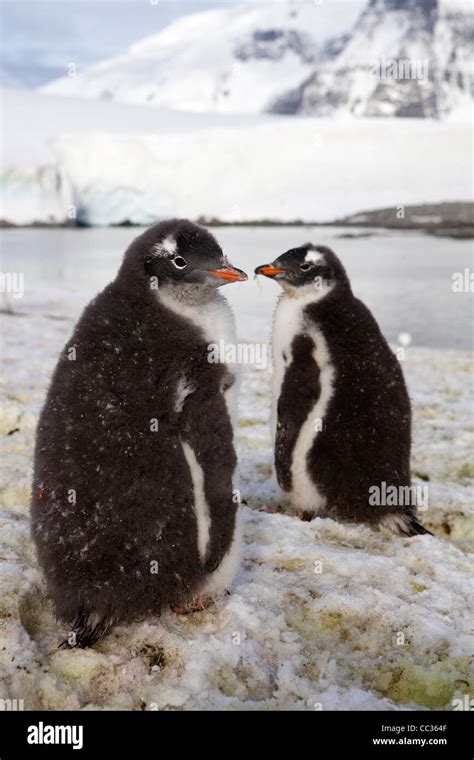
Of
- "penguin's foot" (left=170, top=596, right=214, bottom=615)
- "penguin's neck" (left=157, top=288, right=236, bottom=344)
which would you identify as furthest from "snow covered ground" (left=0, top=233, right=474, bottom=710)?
"penguin's neck" (left=157, top=288, right=236, bottom=344)

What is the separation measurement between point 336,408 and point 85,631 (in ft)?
4.79

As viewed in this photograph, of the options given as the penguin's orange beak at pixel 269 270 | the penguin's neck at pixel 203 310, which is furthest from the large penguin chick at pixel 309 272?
the penguin's neck at pixel 203 310

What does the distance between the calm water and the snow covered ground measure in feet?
5.14

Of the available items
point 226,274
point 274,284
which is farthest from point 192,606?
point 274,284

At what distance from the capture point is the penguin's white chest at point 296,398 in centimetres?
311

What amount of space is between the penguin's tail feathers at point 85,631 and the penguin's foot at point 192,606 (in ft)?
0.73

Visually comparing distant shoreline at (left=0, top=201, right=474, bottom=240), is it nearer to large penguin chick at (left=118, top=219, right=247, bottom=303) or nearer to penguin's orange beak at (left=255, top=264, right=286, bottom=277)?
penguin's orange beak at (left=255, top=264, right=286, bottom=277)

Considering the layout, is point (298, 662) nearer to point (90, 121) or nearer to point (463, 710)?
point (463, 710)

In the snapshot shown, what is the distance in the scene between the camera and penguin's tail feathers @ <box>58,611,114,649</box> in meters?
2.01

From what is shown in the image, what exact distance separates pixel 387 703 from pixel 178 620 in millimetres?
644

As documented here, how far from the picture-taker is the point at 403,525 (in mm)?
3020

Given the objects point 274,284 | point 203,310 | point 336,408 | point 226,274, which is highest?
point 226,274

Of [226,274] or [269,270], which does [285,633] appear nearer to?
[226,274]

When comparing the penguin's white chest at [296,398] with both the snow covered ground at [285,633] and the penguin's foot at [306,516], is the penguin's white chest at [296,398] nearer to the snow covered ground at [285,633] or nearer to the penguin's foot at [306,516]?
the penguin's foot at [306,516]
